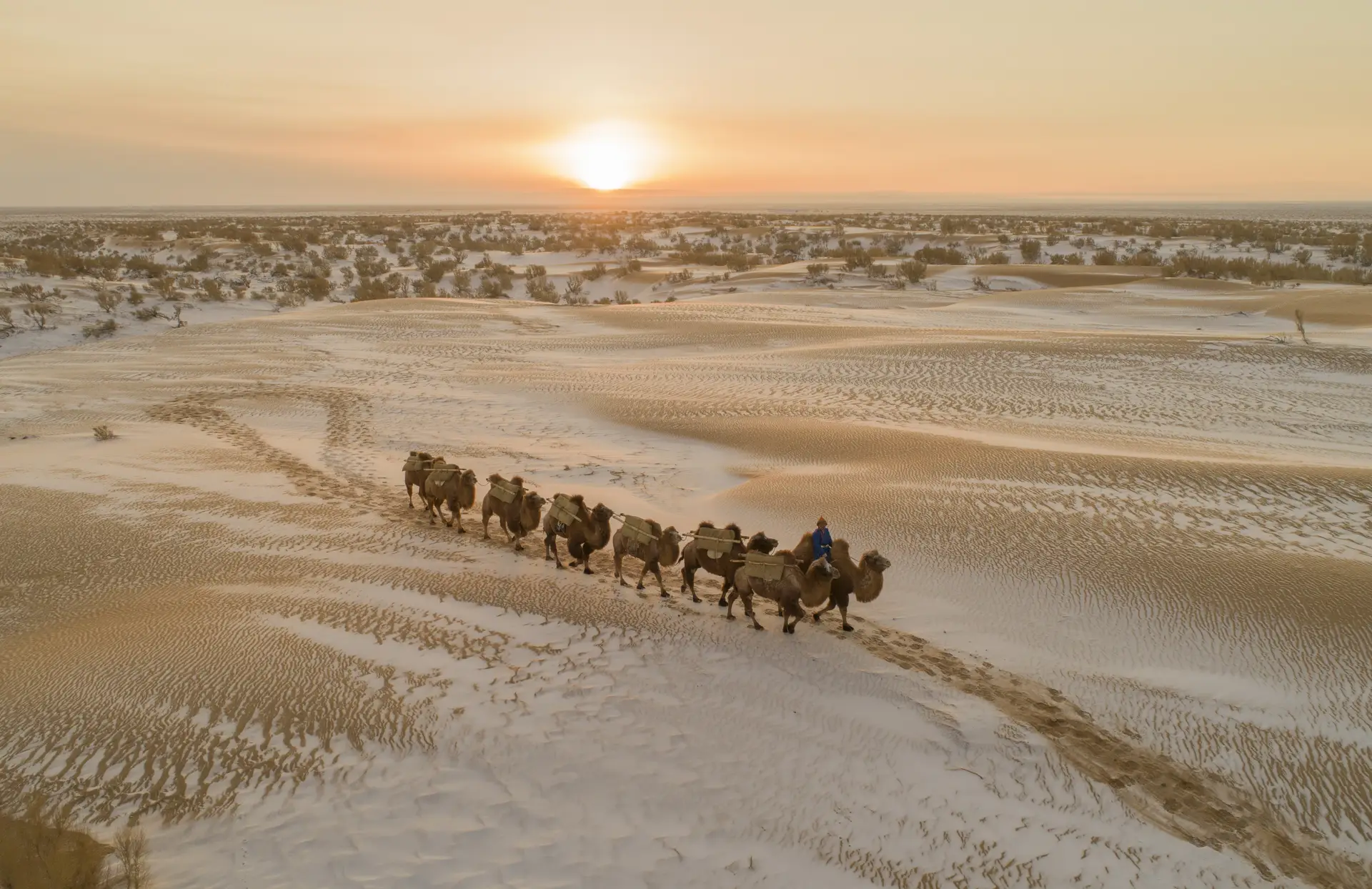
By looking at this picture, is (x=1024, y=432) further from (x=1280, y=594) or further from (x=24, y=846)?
(x=24, y=846)

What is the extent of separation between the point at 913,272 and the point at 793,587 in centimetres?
3242

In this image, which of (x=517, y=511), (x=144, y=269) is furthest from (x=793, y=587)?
(x=144, y=269)

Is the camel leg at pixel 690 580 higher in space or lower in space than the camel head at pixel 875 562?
lower

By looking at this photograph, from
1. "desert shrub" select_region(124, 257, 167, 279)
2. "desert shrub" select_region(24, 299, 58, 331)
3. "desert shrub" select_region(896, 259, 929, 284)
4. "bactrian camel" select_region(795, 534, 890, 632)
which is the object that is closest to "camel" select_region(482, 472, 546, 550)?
"bactrian camel" select_region(795, 534, 890, 632)

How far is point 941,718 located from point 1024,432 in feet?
30.2

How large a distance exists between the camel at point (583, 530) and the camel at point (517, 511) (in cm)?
38

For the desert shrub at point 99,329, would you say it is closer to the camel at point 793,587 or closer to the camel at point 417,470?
the camel at point 417,470

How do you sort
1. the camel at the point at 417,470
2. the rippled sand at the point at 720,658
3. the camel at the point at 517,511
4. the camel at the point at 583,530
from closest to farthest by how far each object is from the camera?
the rippled sand at the point at 720,658
the camel at the point at 583,530
the camel at the point at 517,511
the camel at the point at 417,470

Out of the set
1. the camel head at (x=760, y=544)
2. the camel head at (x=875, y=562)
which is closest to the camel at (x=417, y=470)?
the camel head at (x=760, y=544)

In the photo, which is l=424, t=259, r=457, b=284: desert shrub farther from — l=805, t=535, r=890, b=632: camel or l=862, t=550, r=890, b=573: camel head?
l=862, t=550, r=890, b=573: camel head

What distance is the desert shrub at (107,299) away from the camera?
2664 cm

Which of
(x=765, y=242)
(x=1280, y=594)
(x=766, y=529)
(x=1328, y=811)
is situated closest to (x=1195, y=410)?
(x=1280, y=594)

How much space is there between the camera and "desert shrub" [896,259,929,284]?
122ft

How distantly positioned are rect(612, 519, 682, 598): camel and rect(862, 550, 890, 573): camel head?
6.97 ft
